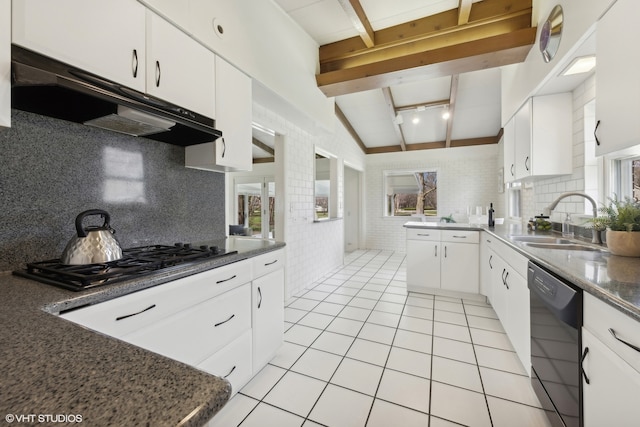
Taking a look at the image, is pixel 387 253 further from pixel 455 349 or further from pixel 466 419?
pixel 466 419

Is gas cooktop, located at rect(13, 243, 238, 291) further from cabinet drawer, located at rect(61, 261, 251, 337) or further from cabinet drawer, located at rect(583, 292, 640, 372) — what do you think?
cabinet drawer, located at rect(583, 292, 640, 372)

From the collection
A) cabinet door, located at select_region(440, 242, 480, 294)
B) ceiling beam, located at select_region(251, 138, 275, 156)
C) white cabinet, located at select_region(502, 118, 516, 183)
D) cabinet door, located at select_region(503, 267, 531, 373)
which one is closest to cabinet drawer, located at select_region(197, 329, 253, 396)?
cabinet door, located at select_region(503, 267, 531, 373)

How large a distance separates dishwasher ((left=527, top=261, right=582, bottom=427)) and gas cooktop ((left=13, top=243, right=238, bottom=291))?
1704 mm

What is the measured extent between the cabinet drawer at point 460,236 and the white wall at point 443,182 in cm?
Result: 304

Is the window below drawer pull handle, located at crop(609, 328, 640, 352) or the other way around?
the other way around

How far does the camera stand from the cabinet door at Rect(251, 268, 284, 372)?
5.79 ft

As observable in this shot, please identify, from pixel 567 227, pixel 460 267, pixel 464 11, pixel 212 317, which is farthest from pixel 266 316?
pixel 464 11

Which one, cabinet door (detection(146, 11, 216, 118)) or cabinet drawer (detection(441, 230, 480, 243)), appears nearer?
cabinet door (detection(146, 11, 216, 118))

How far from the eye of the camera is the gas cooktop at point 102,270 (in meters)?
1.01

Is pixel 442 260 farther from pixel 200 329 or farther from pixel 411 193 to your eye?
pixel 411 193

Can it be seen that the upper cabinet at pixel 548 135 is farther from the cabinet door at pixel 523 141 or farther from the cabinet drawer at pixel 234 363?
the cabinet drawer at pixel 234 363

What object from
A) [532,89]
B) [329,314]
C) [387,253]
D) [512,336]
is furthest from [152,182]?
[387,253]

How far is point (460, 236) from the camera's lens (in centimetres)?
322

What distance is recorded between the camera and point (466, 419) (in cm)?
147
